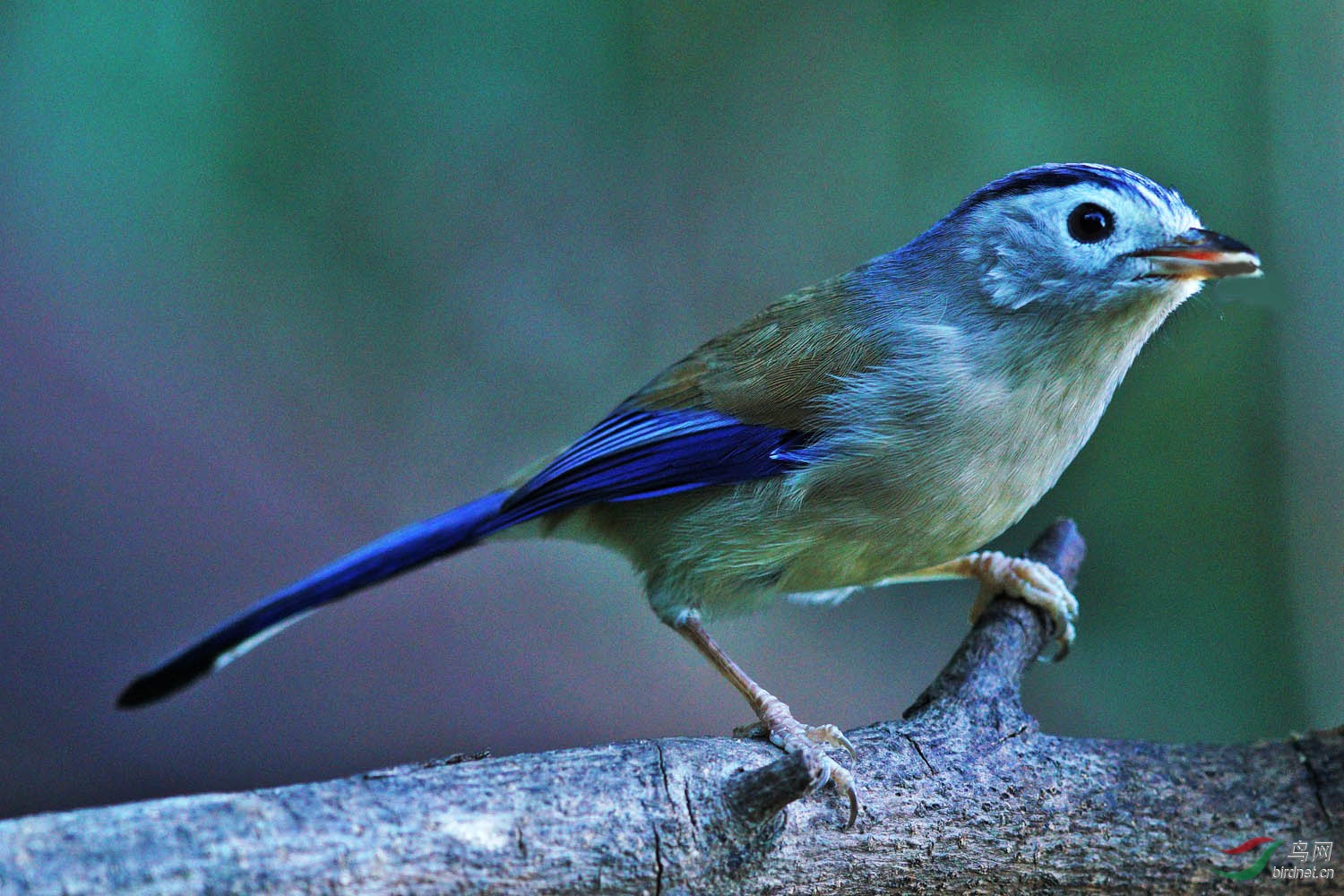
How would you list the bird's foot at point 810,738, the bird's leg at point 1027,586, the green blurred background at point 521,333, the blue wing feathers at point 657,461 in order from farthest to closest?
the green blurred background at point 521,333 < the bird's leg at point 1027,586 < the blue wing feathers at point 657,461 < the bird's foot at point 810,738

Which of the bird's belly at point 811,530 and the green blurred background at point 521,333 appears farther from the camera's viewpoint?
the green blurred background at point 521,333

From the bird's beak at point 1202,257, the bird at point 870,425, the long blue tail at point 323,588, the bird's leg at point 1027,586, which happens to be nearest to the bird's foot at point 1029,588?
the bird's leg at point 1027,586

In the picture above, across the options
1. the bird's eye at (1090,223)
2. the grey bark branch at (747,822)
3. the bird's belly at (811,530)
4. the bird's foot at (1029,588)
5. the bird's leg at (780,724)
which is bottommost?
the grey bark branch at (747,822)

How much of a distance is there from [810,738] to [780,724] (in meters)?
0.10

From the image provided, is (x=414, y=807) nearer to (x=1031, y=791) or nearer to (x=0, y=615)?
(x=1031, y=791)

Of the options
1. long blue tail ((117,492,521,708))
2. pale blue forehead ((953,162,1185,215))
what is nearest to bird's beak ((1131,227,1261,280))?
pale blue forehead ((953,162,1185,215))

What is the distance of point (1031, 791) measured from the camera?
2311mm

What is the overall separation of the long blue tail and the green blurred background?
1.68m

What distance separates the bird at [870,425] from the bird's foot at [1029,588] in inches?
17.2

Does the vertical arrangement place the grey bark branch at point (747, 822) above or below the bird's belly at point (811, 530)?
below

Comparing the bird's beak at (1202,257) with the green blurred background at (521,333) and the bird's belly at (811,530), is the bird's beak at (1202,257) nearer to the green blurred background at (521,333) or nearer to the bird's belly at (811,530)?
the bird's belly at (811,530)

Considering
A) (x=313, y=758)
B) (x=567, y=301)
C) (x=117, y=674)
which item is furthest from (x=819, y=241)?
(x=117, y=674)

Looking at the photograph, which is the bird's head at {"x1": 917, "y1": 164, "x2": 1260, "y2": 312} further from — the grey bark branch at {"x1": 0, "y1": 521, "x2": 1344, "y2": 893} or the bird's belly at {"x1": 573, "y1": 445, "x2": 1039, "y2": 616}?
the grey bark branch at {"x1": 0, "y1": 521, "x2": 1344, "y2": 893}

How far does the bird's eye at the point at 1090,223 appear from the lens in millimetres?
2529
